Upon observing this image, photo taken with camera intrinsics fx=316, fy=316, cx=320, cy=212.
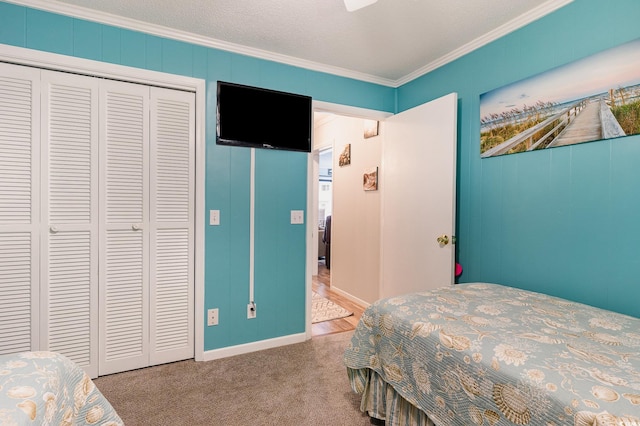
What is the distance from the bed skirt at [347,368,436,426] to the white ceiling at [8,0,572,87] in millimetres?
2147

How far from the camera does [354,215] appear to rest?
3.94m

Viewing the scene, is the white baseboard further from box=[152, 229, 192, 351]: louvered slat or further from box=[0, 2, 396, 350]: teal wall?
box=[152, 229, 192, 351]: louvered slat

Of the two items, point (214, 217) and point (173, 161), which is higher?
point (173, 161)

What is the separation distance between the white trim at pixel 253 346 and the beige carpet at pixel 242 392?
5 centimetres

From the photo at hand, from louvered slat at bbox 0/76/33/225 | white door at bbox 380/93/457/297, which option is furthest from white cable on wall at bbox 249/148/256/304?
louvered slat at bbox 0/76/33/225

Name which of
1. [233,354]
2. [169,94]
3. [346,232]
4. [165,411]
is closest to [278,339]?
[233,354]

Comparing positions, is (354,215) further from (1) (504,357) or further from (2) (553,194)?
(1) (504,357)

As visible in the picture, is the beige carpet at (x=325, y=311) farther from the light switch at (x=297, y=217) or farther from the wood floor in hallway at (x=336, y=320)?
the light switch at (x=297, y=217)

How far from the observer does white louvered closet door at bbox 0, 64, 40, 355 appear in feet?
6.28

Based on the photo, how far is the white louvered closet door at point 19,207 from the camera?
1913 millimetres

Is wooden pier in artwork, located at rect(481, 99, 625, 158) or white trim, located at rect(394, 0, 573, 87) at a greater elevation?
white trim, located at rect(394, 0, 573, 87)

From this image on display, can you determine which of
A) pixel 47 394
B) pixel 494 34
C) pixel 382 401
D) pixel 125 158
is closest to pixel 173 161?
pixel 125 158

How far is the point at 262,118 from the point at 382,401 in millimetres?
2118

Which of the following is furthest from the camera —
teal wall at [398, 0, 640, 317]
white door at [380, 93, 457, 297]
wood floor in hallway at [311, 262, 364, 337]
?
wood floor in hallway at [311, 262, 364, 337]
